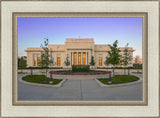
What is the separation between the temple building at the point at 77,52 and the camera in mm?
38469

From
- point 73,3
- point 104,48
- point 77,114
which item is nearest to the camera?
point 77,114

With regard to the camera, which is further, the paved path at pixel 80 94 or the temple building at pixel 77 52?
the temple building at pixel 77 52

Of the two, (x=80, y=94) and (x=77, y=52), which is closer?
(x=80, y=94)

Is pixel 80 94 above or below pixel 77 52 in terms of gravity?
below

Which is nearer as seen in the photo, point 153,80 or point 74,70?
point 153,80

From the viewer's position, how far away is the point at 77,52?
38438mm

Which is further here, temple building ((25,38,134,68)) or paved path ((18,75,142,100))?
temple building ((25,38,134,68))

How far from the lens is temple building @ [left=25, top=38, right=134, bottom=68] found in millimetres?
38469

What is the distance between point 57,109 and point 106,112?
7.46ft

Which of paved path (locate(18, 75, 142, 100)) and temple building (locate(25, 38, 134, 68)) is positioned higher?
temple building (locate(25, 38, 134, 68))

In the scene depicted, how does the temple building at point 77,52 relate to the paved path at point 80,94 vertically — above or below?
above

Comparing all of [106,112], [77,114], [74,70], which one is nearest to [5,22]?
[77,114]

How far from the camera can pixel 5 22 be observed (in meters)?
4.45

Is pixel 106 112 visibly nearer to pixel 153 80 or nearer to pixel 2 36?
pixel 153 80
